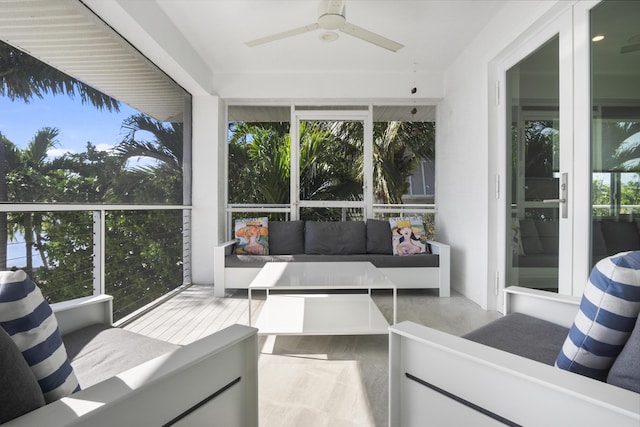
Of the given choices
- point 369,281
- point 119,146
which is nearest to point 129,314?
point 119,146

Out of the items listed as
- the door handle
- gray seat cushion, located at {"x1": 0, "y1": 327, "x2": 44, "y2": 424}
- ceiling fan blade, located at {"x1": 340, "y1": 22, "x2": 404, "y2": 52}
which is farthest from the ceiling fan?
gray seat cushion, located at {"x1": 0, "y1": 327, "x2": 44, "y2": 424}

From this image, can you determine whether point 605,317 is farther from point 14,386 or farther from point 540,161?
point 540,161

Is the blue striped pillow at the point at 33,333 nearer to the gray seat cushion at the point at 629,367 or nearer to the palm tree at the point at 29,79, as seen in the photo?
the gray seat cushion at the point at 629,367

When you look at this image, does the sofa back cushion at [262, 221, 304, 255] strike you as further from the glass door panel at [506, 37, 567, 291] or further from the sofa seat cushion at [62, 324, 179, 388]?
the sofa seat cushion at [62, 324, 179, 388]

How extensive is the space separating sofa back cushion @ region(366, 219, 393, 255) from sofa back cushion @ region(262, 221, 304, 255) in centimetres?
80

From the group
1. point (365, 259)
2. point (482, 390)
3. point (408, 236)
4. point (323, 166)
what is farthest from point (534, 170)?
point (323, 166)

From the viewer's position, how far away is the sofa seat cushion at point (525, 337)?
1.17 metres

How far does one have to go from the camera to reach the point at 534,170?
2.47m

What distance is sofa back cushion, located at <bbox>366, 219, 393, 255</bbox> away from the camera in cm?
383

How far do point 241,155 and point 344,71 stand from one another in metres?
1.68

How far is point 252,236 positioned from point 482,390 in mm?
3278

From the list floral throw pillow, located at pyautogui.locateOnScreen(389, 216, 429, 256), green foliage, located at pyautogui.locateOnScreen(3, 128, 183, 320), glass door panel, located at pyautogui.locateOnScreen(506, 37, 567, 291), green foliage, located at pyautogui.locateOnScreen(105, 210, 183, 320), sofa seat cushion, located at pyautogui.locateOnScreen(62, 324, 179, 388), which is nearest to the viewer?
sofa seat cushion, located at pyautogui.locateOnScreen(62, 324, 179, 388)

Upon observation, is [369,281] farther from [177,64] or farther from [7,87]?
[177,64]

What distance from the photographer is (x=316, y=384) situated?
5.62ft
